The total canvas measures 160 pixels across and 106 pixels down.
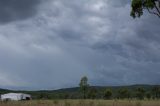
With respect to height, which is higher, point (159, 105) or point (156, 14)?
point (156, 14)

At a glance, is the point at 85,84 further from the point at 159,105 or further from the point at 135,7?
the point at 159,105

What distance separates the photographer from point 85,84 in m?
153

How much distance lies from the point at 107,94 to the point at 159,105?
445 feet

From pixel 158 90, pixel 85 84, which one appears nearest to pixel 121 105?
pixel 85 84

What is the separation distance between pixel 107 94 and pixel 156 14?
4985 inches

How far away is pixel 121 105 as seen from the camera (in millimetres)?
28047

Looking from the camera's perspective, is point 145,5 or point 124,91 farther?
point 124,91

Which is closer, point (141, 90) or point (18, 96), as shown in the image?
point (18, 96)

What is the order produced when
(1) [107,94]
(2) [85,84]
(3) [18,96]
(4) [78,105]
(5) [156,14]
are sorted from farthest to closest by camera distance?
(1) [107,94] < (2) [85,84] < (3) [18,96] < (5) [156,14] < (4) [78,105]

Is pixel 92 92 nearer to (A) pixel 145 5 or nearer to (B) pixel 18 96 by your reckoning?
(B) pixel 18 96

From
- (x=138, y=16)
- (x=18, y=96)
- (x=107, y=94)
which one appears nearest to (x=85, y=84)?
(x=107, y=94)

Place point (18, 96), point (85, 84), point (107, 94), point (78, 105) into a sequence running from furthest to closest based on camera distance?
point (107, 94) < point (85, 84) < point (18, 96) < point (78, 105)

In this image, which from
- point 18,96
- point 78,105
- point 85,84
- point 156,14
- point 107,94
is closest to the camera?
point 78,105

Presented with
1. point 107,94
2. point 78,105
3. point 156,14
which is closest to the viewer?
point 78,105
